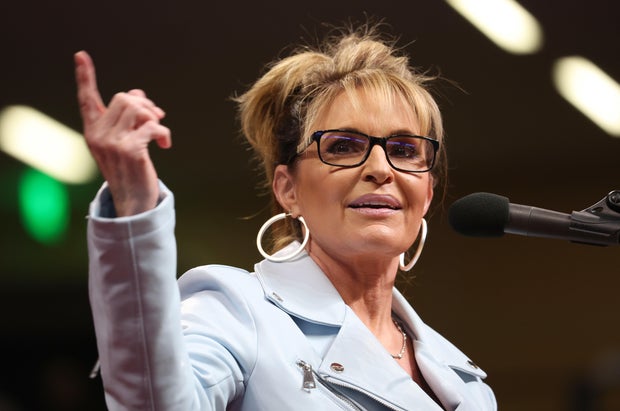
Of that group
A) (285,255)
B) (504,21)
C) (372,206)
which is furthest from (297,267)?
(504,21)

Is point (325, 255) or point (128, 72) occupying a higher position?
point (128, 72)

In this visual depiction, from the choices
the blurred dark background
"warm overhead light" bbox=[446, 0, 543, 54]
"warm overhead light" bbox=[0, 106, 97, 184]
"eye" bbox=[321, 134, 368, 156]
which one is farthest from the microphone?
"warm overhead light" bbox=[0, 106, 97, 184]

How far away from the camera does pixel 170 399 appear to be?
4.12 ft

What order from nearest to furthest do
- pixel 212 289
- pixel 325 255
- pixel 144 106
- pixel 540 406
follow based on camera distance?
pixel 144 106, pixel 212 289, pixel 325 255, pixel 540 406

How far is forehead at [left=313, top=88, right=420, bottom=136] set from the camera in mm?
1853

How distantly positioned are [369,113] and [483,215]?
1.79ft

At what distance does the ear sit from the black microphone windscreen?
0.58m

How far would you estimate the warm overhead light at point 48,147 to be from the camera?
338cm

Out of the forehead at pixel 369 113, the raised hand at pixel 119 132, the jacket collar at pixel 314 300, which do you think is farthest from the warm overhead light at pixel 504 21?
the raised hand at pixel 119 132

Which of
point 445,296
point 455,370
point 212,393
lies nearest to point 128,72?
point 445,296

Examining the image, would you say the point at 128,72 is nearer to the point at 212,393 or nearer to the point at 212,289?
the point at 212,289

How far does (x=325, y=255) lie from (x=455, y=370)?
0.35 metres

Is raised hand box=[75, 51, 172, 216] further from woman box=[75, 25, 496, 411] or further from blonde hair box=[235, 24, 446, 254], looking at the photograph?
blonde hair box=[235, 24, 446, 254]

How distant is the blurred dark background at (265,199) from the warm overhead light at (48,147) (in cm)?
5
